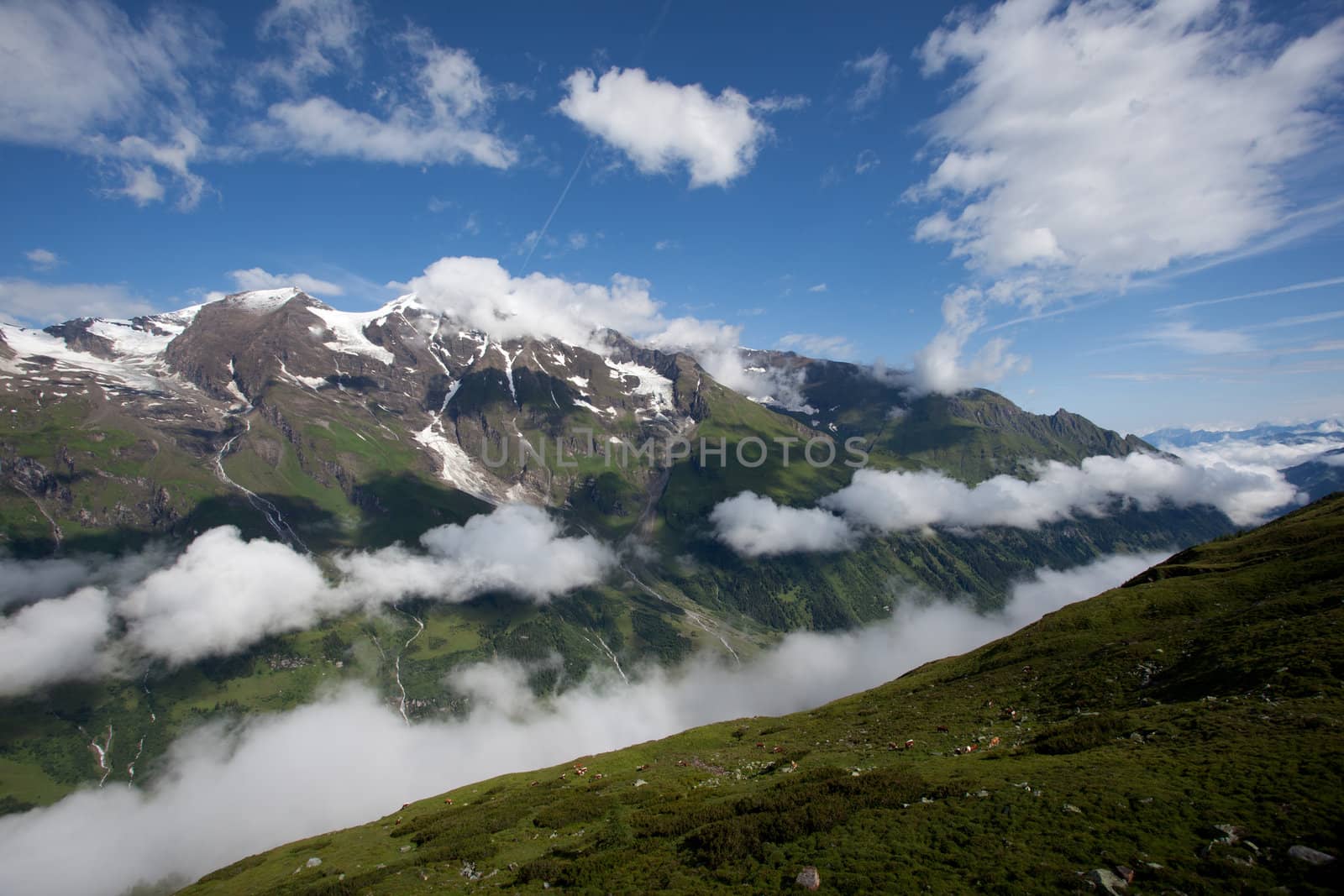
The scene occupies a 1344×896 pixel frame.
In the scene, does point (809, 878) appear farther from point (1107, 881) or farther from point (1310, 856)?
point (1310, 856)

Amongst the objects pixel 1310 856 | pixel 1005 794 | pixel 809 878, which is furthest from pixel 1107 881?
pixel 809 878

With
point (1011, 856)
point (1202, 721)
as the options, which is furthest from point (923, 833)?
point (1202, 721)

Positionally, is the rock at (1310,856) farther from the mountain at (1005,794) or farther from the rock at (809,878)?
the rock at (809,878)

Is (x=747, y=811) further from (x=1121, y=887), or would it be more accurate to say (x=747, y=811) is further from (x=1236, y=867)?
(x=1236, y=867)

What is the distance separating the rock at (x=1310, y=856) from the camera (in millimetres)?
14609

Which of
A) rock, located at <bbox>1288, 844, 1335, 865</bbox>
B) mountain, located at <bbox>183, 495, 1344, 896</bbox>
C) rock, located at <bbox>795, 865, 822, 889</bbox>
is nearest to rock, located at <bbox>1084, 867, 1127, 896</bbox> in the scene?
mountain, located at <bbox>183, 495, 1344, 896</bbox>

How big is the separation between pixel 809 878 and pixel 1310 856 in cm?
1336

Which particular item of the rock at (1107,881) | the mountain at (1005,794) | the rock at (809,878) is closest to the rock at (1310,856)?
the mountain at (1005,794)

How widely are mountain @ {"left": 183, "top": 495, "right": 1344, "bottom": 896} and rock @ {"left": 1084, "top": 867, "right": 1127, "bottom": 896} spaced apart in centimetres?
6

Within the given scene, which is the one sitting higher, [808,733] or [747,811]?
[747,811]

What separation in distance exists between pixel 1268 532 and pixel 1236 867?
100020 mm

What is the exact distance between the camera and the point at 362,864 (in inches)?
1452

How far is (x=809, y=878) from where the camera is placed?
18281mm

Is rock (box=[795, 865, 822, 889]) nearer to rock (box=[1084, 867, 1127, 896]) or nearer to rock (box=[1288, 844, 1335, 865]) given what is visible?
rock (box=[1084, 867, 1127, 896])
